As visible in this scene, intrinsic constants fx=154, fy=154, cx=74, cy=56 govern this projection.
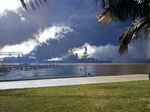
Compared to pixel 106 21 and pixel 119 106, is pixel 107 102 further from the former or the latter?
pixel 106 21

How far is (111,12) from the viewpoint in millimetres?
4961

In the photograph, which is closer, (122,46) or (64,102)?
(64,102)

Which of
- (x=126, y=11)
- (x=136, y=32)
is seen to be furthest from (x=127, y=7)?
(x=136, y=32)

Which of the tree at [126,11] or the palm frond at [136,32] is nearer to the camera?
the tree at [126,11]

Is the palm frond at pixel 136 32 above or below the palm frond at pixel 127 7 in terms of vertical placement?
below

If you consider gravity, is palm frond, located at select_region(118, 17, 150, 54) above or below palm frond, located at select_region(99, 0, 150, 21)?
below

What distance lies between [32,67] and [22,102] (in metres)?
114

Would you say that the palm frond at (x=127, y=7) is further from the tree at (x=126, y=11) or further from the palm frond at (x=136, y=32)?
the palm frond at (x=136, y=32)

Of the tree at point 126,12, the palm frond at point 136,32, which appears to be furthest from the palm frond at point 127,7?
the palm frond at point 136,32

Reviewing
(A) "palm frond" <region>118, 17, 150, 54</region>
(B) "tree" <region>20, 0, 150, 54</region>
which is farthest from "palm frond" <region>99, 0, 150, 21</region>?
(A) "palm frond" <region>118, 17, 150, 54</region>

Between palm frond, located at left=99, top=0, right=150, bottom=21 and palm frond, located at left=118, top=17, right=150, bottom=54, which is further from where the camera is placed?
palm frond, located at left=118, top=17, right=150, bottom=54

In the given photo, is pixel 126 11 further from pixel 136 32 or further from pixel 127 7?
pixel 136 32

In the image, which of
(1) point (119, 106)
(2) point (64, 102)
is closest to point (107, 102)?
(1) point (119, 106)

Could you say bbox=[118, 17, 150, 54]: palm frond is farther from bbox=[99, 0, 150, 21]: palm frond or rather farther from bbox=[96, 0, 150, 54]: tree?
bbox=[99, 0, 150, 21]: palm frond
